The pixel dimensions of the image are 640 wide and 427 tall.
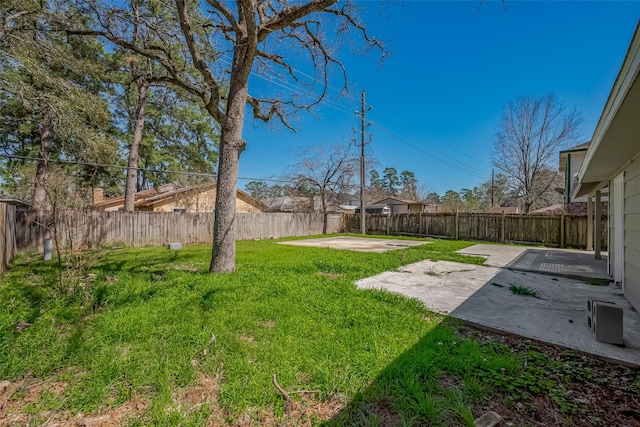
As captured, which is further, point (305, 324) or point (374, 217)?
point (374, 217)

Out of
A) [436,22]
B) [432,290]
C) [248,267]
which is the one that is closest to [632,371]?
[432,290]

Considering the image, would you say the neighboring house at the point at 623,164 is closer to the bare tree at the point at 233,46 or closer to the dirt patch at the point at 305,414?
the dirt patch at the point at 305,414

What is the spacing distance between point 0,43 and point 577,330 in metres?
10.5

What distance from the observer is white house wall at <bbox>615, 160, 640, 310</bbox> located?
3408mm

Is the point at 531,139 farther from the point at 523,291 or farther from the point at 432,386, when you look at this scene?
the point at 432,386

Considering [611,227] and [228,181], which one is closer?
[228,181]

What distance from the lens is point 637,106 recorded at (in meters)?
2.04

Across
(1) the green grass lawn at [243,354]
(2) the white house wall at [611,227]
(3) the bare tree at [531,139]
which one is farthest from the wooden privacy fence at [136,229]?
(3) the bare tree at [531,139]

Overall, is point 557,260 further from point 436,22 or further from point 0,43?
point 0,43

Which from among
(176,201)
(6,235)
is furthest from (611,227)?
(176,201)

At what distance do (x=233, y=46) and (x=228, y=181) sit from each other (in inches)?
101

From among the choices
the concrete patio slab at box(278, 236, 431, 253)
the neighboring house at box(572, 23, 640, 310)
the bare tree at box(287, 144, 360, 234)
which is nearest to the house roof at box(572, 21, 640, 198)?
the neighboring house at box(572, 23, 640, 310)

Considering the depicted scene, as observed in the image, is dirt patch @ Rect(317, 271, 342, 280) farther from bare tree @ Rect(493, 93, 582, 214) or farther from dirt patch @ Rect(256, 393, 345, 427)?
bare tree @ Rect(493, 93, 582, 214)

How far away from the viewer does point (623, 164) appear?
3.97m
